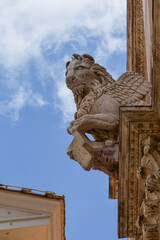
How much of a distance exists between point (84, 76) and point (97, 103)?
0.90 m

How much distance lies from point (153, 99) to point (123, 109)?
0.61 m

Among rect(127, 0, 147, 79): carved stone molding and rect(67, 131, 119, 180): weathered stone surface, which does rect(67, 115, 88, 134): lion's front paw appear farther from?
rect(127, 0, 147, 79): carved stone molding

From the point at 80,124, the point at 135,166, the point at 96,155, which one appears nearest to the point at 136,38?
the point at 80,124

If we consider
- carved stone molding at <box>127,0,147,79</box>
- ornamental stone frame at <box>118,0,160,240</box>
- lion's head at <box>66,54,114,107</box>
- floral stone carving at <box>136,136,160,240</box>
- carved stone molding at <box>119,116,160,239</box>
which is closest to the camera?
floral stone carving at <box>136,136,160,240</box>

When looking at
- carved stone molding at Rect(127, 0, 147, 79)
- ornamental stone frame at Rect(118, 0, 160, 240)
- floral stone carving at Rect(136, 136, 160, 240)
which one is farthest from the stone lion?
carved stone molding at Rect(127, 0, 147, 79)

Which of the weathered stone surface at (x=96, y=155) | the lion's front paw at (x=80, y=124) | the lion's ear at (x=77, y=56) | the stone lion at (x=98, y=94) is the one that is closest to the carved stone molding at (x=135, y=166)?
the weathered stone surface at (x=96, y=155)

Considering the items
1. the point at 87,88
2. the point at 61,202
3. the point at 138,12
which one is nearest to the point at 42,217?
the point at 61,202

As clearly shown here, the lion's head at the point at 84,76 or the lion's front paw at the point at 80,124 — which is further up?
the lion's head at the point at 84,76

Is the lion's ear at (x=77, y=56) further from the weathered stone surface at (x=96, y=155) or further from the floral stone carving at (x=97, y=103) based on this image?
the weathered stone surface at (x=96, y=155)

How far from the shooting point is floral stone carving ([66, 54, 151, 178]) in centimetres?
1045

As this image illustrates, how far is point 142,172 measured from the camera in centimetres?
943

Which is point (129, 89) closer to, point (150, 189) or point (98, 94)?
point (98, 94)

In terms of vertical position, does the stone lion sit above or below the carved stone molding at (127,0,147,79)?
below

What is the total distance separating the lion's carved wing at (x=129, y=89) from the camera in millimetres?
10969
